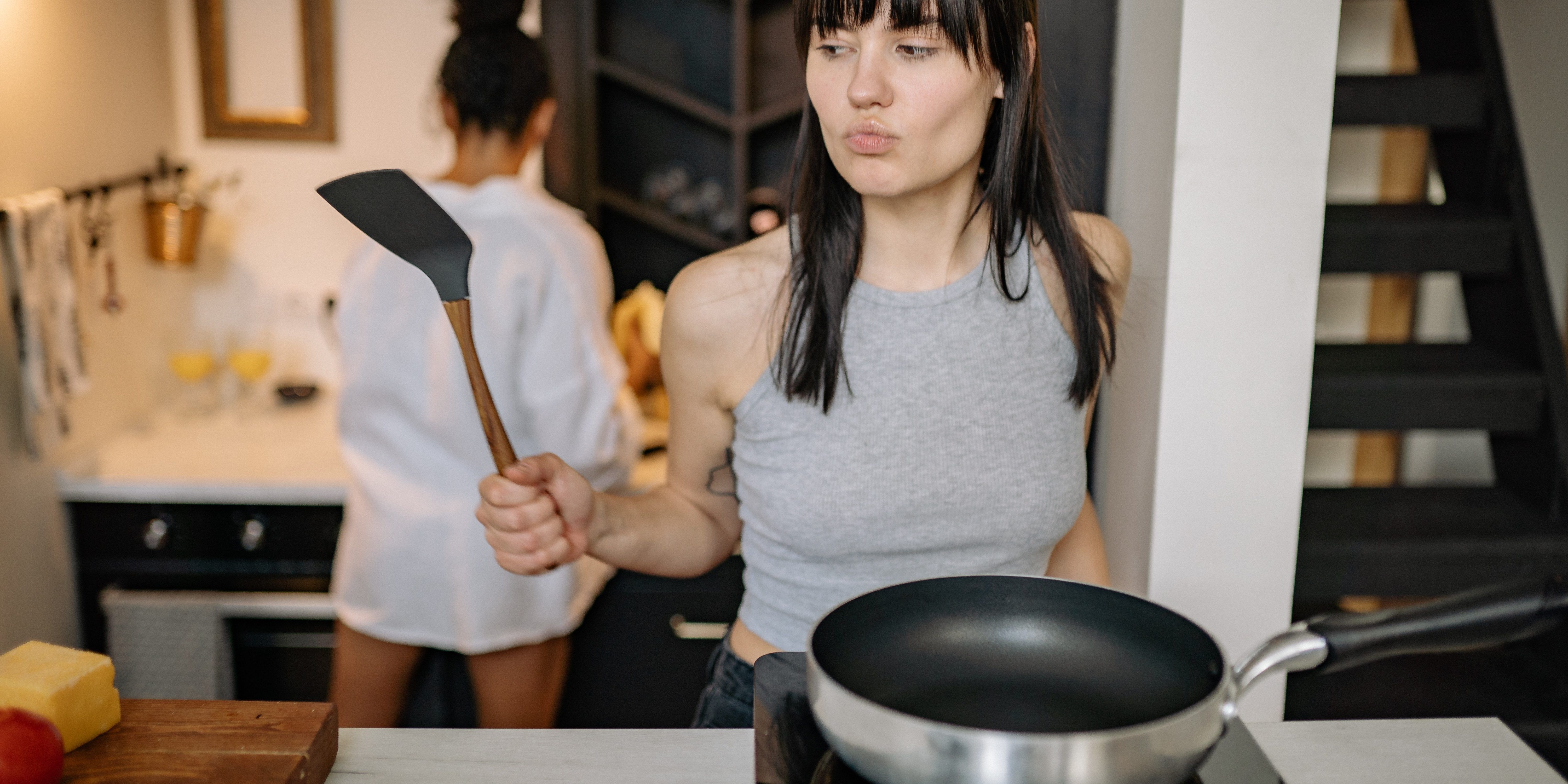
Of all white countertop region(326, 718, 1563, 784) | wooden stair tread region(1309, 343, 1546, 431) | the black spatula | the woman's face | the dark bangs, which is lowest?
white countertop region(326, 718, 1563, 784)

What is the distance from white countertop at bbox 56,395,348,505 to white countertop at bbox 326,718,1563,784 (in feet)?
4.22

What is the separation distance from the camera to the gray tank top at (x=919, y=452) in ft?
3.78

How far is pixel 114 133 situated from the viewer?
2.48 metres

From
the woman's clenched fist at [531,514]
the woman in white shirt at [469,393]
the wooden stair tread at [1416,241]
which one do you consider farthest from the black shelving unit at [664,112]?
the woman's clenched fist at [531,514]

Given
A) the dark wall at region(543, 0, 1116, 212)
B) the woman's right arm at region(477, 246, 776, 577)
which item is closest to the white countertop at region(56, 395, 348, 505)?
the woman's right arm at region(477, 246, 776, 577)

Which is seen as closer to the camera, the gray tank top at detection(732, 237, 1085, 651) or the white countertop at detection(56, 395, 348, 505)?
the gray tank top at detection(732, 237, 1085, 651)

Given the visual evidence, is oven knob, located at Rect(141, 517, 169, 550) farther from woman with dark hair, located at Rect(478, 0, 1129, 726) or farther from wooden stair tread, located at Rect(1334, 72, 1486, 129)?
wooden stair tread, located at Rect(1334, 72, 1486, 129)

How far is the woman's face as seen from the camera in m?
1.02

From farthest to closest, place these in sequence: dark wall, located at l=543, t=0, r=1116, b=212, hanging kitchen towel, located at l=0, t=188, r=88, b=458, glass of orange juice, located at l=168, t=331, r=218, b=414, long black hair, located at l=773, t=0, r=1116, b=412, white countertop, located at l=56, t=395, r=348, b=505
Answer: glass of orange juice, located at l=168, t=331, r=218, b=414 < white countertop, located at l=56, t=395, r=348, b=505 < hanging kitchen towel, located at l=0, t=188, r=88, b=458 < dark wall, located at l=543, t=0, r=1116, b=212 < long black hair, located at l=773, t=0, r=1116, b=412

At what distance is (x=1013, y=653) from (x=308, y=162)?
2484mm

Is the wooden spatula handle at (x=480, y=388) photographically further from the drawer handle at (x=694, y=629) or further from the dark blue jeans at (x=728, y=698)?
the drawer handle at (x=694, y=629)

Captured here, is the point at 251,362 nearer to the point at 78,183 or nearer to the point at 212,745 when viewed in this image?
Result: the point at 78,183

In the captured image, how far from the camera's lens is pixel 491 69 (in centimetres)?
191

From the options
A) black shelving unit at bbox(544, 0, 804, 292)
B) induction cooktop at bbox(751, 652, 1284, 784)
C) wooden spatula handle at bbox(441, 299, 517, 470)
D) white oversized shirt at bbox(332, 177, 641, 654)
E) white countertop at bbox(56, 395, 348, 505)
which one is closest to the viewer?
induction cooktop at bbox(751, 652, 1284, 784)
